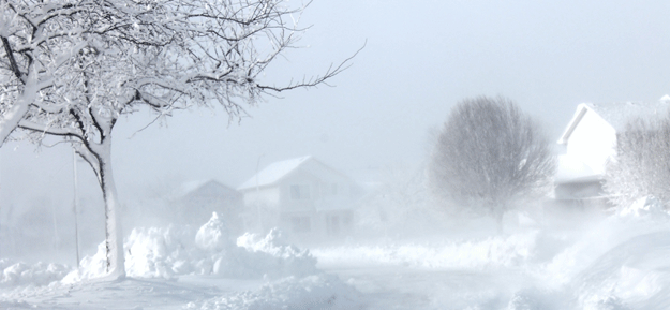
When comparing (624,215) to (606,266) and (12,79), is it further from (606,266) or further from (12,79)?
(12,79)

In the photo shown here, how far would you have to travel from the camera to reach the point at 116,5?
805 cm

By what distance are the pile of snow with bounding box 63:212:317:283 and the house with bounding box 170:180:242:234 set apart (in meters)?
39.5

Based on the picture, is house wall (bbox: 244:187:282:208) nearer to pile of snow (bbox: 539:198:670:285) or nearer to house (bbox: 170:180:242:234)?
house (bbox: 170:180:242:234)

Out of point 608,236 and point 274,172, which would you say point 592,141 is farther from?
point 274,172

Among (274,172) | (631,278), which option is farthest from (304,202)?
(631,278)

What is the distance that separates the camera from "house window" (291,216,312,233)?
2098 inches

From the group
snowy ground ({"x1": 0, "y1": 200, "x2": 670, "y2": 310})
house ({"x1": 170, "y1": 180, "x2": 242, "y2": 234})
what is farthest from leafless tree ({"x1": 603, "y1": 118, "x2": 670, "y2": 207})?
house ({"x1": 170, "y1": 180, "x2": 242, "y2": 234})

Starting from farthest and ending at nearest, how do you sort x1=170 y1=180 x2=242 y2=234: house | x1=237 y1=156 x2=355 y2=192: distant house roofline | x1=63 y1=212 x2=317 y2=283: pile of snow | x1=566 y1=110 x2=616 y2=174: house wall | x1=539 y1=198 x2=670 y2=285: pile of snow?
1. x1=170 y1=180 x2=242 y2=234: house
2. x1=237 y1=156 x2=355 y2=192: distant house roofline
3. x1=566 y1=110 x2=616 y2=174: house wall
4. x1=539 y1=198 x2=670 y2=285: pile of snow
5. x1=63 y1=212 x2=317 y2=283: pile of snow

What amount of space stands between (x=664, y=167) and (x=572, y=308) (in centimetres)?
1858

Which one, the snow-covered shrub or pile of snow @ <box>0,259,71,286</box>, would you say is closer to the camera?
the snow-covered shrub

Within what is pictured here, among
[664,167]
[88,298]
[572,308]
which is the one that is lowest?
[572,308]

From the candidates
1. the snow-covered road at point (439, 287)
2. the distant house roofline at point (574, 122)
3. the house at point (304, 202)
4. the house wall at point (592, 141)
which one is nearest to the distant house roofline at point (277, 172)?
the house at point (304, 202)

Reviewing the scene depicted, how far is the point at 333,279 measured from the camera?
14344 millimetres

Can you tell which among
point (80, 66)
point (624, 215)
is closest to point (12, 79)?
point (80, 66)
